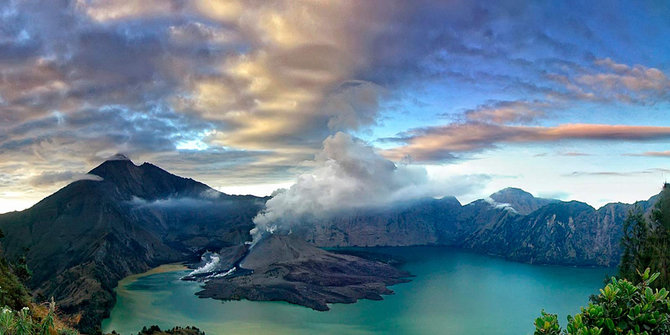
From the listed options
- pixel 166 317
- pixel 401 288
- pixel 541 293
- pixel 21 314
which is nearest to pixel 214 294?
pixel 166 317

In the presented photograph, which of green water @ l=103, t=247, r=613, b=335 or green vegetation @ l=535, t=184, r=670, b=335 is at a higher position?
green vegetation @ l=535, t=184, r=670, b=335

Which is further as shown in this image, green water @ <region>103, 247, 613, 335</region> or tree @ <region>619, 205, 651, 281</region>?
green water @ <region>103, 247, 613, 335</region>

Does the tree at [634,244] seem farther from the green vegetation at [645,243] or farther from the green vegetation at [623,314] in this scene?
Result: the green vegetation at [623,314]

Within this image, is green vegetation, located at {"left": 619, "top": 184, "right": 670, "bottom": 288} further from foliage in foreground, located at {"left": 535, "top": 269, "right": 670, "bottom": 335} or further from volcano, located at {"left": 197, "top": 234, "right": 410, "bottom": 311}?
volcano, located at {"left": 197, "top": 234, "right": 410, "bottom": 311}

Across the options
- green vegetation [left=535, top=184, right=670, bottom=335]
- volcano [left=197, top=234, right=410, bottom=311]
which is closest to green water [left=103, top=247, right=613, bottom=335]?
volcano [left=197, top=234, right=410, bottom=311]

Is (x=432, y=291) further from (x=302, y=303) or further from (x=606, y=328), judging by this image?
(x=606, y=328)

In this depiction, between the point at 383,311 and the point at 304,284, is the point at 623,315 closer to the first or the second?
the point at 383,311
